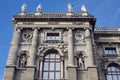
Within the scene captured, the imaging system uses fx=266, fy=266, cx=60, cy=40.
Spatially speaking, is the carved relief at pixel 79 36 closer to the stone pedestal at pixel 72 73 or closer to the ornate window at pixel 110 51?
the ornate window at pixel 110 51

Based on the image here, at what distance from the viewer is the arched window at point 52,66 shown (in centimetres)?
2816

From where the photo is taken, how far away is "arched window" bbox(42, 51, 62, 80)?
92.4ft

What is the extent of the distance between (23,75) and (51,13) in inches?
395

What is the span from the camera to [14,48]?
29.9 metres

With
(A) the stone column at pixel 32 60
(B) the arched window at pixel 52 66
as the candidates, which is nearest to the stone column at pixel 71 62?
(B) the arched window at pixel 52 66

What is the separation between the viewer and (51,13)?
34281 mm

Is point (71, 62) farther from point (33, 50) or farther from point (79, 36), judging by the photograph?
point (33, 50)

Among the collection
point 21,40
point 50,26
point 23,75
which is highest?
point 50,26

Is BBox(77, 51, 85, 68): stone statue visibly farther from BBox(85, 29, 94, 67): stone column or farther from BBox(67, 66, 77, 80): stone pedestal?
BBox(67, 66, 77, 80): stone pedestal

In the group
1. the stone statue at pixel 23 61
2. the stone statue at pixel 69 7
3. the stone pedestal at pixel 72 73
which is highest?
the stone statue at pixel 69 7

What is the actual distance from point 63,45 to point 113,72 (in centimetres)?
666

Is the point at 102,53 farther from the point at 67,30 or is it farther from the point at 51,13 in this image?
the point at 51,13

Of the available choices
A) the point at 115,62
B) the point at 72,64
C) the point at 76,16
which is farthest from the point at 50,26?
the point at 115,62

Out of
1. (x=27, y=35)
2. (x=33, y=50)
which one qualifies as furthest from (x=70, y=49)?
(x=27, y=35)
